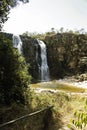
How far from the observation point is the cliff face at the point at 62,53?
35.4 metres

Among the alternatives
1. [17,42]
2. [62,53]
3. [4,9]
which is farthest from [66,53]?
[4,9]

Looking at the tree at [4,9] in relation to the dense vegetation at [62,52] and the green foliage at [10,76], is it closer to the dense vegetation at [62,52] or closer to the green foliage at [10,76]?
the green foliage at [10,76]

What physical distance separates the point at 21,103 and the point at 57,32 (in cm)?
3468

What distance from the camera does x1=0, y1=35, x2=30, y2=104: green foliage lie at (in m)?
7.98

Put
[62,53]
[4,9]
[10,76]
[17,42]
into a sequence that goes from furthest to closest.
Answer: [62,53] < [17,42] < [4,9] < [10,76]

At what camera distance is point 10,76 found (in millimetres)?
8211

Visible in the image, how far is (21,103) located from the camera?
328 inches

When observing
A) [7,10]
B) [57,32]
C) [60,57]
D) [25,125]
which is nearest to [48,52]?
[60,57]

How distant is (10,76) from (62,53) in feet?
107

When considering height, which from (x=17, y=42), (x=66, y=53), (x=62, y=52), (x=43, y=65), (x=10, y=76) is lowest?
(x=43, y=65)

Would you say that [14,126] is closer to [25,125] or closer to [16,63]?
[25,125]

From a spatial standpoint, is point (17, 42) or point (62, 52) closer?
point (17, 42)

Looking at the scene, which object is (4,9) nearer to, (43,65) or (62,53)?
(43,65)

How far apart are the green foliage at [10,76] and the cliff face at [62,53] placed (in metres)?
25.6
